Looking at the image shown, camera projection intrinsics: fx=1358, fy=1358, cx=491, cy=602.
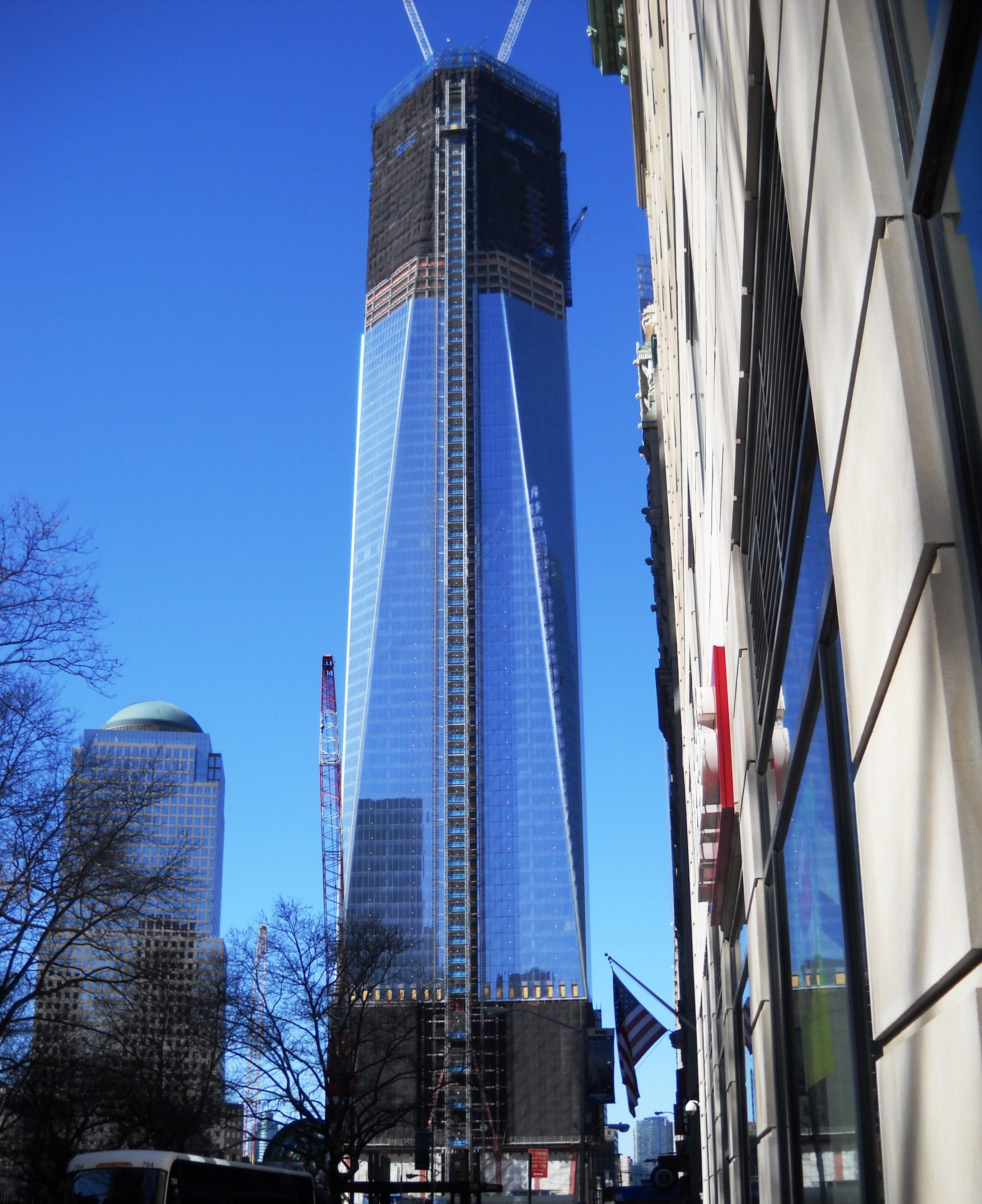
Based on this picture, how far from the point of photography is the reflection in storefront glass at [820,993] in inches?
227

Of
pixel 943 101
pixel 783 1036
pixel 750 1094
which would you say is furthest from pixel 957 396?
pixel 750 1094

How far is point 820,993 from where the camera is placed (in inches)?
257

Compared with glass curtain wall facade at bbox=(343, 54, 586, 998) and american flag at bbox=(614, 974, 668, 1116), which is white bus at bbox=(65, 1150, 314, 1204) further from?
glass curtain wall facade at bbox=(343, 54, 586, 998)

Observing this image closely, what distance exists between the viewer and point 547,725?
630ft

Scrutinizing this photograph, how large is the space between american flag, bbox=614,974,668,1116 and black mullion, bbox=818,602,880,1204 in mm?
33121

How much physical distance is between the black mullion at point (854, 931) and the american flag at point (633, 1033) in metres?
33.1

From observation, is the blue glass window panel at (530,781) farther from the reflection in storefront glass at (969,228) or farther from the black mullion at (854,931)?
the reflection in storefront glass at (969,228)

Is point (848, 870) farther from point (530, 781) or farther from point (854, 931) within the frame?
point (530, 781)

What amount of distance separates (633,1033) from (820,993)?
106ft

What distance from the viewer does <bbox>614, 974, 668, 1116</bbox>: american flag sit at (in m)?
36.9

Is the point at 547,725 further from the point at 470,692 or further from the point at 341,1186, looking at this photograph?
the point at 341,1186

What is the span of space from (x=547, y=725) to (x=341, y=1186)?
131 metres

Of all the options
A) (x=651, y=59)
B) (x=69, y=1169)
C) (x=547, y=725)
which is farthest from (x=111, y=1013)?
(x=547, y=725)

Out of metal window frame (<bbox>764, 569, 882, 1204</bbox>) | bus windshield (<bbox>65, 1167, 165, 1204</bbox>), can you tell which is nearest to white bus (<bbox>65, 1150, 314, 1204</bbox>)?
bus windshield (<bbox>65, 1167, 165, 1204</bbox>)
